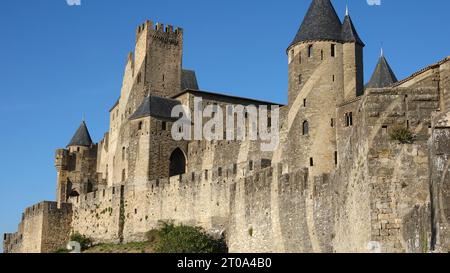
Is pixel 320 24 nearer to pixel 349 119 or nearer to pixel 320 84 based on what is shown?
pixel 320 84

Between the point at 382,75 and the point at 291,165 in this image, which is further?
the point at 382,75

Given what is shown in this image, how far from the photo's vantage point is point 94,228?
5431 cm

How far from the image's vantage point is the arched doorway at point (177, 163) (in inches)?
2050

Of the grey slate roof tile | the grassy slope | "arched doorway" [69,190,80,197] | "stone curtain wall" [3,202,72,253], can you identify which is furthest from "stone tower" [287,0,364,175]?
"arched doorway" [69,190,80,197]

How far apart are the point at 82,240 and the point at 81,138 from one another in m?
17.2

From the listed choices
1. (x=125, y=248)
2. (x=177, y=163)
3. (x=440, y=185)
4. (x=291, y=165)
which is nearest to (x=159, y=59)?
(x=177, y=163)

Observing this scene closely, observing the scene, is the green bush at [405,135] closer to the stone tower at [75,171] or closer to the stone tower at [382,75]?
the stone tower at [382,75]

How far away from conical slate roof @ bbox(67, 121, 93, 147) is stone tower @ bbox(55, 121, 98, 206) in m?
0.85

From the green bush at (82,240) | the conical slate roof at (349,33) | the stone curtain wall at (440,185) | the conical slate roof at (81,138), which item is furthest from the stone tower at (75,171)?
the stone curtain wall at (440,185)

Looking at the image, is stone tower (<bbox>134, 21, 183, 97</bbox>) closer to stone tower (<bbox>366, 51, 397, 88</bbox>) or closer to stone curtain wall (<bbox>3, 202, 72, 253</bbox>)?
stone curtain wall (<bbox>3, 202, 72, 253</bbox>)

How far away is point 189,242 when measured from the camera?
128 feet

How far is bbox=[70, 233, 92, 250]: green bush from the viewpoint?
174ft
